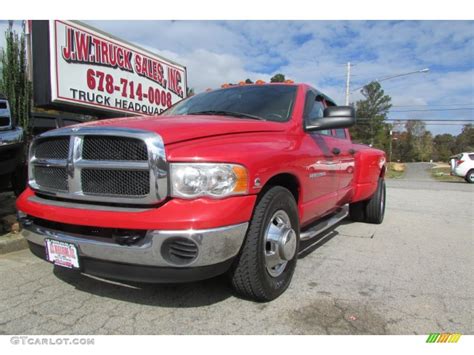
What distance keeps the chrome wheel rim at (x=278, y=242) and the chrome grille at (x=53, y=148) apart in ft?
4.98

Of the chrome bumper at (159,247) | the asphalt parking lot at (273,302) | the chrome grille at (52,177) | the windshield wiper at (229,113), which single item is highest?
the windshield wiper at (229,113)

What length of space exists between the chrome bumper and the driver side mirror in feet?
4.73

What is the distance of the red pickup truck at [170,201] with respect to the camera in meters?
2.23

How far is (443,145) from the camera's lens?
349 ft

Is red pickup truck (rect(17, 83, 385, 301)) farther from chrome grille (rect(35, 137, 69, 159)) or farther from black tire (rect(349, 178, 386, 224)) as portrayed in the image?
black tire (rect(349, 178, 386, 224))

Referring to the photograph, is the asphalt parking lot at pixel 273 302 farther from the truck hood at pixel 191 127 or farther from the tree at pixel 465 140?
the tree at pixel 465 140

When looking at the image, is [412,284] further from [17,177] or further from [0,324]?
[17,177]

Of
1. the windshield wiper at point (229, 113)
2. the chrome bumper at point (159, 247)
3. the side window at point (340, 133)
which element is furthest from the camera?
the side window at point (340, 133)

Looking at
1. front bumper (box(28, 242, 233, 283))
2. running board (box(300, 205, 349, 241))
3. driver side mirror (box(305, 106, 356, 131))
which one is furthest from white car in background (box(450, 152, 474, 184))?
front bumper (box(28, 242, 233, 283))

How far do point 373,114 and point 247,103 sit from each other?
74.8 m

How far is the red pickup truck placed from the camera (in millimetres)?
2227

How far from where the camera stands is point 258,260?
2545mm

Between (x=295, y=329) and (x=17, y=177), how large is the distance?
450cm

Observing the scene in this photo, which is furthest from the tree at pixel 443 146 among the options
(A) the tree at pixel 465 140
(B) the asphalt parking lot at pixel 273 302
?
(B) the asphalt parking lot at pixel 273 302
